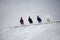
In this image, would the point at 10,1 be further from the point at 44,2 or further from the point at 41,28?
the point at 41,28

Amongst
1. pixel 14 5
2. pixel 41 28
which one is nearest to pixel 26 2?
pixel 14 5

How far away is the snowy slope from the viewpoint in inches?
67.1

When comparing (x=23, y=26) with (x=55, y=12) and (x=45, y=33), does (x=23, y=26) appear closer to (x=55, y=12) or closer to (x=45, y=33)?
(x=45, y=33)

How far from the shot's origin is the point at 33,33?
1.71 metres

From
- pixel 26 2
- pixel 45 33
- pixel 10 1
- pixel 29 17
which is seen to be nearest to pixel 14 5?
pixel 10 1

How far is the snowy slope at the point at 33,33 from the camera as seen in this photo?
5.59 ft

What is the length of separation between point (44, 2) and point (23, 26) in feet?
1.82

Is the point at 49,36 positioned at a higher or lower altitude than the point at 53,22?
lower

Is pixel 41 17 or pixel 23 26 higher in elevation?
pixel 41 17

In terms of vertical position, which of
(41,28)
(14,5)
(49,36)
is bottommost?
(49,36)

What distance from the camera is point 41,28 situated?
1718 millimetres

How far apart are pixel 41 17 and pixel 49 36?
13.4 inches

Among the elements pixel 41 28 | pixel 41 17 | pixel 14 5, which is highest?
pixel 14 5

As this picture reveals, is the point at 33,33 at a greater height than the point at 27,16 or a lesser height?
lesser
